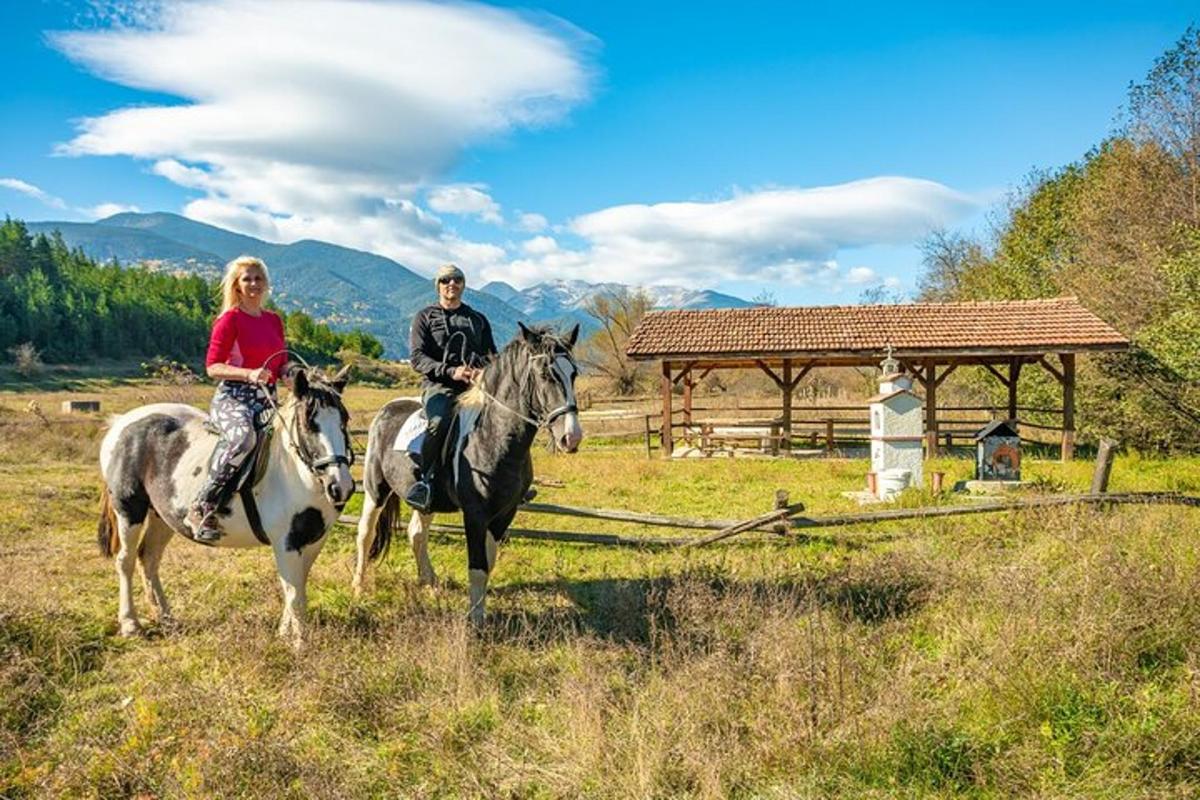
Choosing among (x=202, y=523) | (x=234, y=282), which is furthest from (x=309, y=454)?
(x=234, y=282)

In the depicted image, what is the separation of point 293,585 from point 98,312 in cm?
8731

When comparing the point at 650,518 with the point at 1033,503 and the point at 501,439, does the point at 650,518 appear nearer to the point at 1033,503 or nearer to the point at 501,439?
the point at 501,439

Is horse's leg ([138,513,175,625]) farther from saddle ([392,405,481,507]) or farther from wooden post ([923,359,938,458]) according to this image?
wooden post ([923,359,938,458])

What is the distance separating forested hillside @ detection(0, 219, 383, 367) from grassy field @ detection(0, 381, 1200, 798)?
73.7 metres

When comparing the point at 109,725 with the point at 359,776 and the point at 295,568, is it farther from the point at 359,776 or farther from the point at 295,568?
the point at 359,776

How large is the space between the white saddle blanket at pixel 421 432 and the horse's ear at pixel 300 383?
126cm

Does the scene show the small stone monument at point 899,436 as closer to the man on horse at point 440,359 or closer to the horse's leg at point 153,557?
the man on horse at point 440,359

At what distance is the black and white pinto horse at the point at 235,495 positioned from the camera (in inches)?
178

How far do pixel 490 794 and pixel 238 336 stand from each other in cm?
330

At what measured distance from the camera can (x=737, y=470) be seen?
611 inches

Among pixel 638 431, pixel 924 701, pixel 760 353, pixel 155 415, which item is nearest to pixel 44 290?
pixel 638 431

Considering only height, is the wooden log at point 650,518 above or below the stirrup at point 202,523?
below

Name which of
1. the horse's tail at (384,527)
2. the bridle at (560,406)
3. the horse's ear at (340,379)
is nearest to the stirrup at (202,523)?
the horse's ear at (340,379)

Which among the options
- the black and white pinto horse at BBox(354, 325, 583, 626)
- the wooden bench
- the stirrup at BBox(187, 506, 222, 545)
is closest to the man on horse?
the black and white pinto horse at BBox(354, 325, 583, 626)
